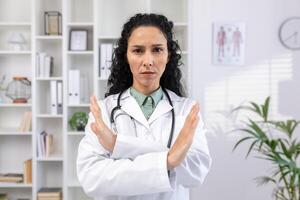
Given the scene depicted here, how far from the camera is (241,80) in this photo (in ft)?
10.5

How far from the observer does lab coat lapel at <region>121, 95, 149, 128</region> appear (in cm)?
124

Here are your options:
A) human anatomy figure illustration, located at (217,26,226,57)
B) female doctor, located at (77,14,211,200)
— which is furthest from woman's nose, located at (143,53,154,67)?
human anatomy figure illustration, located at (217,26,226,57)

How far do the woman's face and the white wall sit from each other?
196 cm

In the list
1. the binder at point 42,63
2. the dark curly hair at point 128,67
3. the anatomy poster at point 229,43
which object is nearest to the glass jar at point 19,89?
the binder at point 42,63

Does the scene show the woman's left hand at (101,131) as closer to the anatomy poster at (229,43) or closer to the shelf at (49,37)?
the shelf at (49,37)

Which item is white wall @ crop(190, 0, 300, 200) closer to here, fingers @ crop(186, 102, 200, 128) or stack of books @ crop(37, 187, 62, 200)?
stack of books @ crop(37, 187, 62, 200)

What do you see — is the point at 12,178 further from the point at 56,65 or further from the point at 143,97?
the point at 143,97

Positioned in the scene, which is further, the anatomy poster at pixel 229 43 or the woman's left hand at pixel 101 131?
the anatomy poster at pixel 229 43

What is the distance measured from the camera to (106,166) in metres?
1.13

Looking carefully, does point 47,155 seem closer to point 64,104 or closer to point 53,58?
point 64,104

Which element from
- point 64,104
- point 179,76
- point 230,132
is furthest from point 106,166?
point 230,132

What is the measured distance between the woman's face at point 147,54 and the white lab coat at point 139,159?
108 mm

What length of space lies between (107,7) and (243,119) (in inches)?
63.3

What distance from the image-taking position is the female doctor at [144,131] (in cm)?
109
